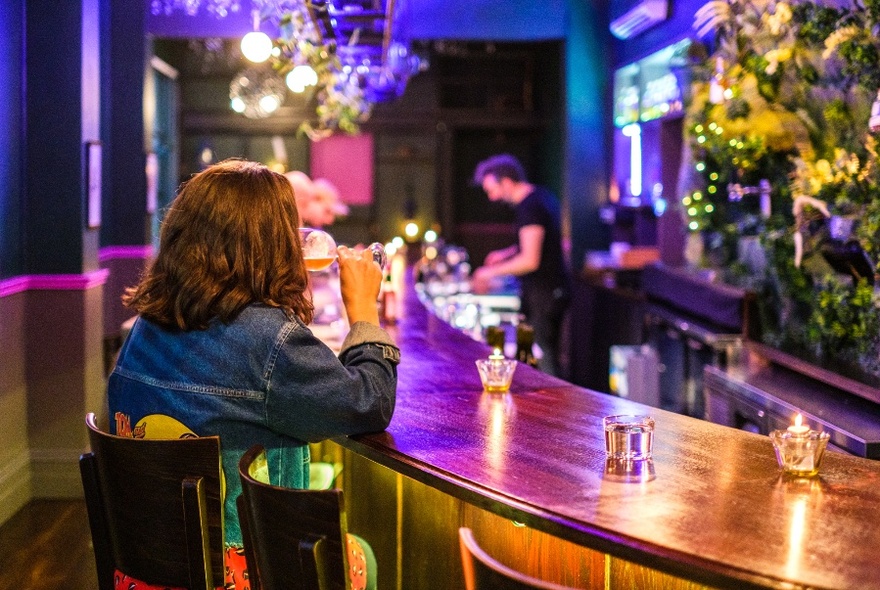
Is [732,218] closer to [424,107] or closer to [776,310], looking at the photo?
[776,310]

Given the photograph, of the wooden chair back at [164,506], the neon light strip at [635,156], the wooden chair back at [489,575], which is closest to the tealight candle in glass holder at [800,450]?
the wooden chair back at [489,575]

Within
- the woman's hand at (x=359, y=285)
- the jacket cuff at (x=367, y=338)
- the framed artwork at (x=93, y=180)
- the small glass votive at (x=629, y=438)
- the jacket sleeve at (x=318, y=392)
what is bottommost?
the small glass votive at (x=629, y=438)

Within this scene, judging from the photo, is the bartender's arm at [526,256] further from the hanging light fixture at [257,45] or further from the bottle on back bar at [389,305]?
the hanging light fixture at [257,45]

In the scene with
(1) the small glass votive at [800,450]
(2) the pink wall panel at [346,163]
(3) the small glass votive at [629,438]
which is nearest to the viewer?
(1) the small glass votive at [800,450]

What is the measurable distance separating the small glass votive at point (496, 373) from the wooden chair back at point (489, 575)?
1381 millimetres

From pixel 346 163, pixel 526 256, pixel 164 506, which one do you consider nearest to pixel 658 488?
pixel 164 506

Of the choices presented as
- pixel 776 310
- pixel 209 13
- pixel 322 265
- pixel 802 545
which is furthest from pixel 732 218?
pixel 209 13

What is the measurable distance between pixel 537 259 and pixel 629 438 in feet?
17.2

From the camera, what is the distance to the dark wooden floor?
4039 millimetres

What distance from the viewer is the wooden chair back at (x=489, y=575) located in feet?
4.51

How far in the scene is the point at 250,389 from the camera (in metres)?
2.15

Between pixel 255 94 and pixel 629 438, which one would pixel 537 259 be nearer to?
pixel 255 94

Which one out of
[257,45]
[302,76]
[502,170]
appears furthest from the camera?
[502,170]

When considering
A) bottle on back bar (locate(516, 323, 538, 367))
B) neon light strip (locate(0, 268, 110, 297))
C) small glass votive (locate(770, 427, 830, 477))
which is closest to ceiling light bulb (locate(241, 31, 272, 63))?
neon light strip (locate(0, 268, 110, 297))
